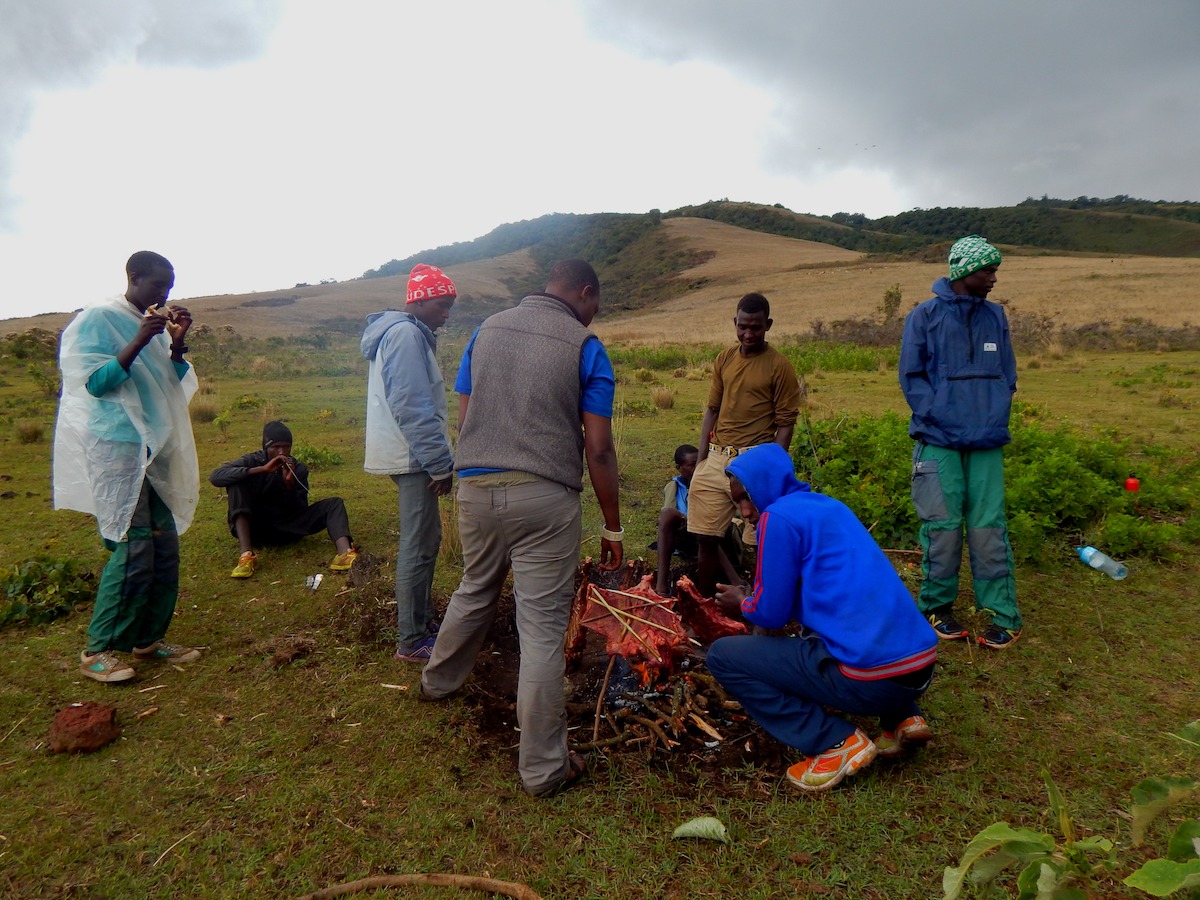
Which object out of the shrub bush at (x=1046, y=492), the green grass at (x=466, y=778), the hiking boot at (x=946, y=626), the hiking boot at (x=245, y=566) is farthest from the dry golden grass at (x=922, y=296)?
the hiking boot at (x=245, y=566)

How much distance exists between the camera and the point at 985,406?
13.4 feet

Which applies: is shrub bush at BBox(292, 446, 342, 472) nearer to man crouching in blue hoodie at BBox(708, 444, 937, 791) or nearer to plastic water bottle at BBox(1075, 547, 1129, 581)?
man crouching in blue hoodie at BBox(708, 444, 937, 791)

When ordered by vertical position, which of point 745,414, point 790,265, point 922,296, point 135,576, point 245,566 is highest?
point 790,265

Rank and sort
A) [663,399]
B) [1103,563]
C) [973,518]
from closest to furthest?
1. [973,518]
2. [1103,563]
3. [663,399]

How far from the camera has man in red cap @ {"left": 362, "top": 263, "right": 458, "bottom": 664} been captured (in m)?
3.77

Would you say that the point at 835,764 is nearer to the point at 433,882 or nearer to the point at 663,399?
the point at 433,882

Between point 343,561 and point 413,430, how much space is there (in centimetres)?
227

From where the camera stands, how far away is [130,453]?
3723 mm

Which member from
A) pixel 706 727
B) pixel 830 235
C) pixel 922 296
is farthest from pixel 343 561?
pixel 830 235

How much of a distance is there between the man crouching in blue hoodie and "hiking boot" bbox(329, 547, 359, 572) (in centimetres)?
344

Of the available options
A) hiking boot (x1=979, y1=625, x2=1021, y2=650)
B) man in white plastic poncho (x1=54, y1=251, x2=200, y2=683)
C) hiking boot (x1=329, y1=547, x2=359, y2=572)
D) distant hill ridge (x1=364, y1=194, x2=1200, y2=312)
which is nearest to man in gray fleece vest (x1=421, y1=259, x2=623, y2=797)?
man in white plastic poncho (x1=54, y1=251, x2=200, y2=683)

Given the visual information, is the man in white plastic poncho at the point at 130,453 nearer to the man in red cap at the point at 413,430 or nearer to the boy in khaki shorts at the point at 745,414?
the man in red cap at the point at 413,430

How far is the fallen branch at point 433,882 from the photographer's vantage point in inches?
97.0

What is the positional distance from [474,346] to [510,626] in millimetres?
2182
